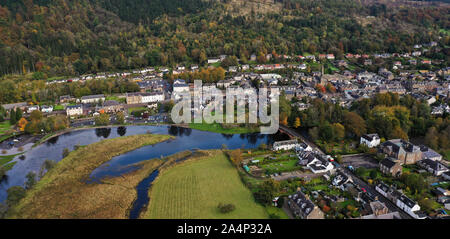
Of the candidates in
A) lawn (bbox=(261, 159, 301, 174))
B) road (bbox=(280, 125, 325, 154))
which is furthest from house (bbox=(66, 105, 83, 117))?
lawn (bbox=(261, 159, 301, 174))

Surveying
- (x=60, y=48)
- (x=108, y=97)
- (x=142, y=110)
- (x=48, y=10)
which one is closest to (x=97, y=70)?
(x=60, y=48)

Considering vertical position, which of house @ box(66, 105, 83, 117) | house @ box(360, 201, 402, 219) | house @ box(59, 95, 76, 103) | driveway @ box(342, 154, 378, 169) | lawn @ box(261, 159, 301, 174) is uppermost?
house @ box(59, 95, 76, 103)

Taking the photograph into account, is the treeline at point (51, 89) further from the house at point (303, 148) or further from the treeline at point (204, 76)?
the house at point (303, 148)

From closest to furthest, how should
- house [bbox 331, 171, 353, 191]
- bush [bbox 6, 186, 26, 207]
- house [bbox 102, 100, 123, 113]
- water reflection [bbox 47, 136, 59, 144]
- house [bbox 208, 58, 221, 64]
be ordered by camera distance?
bush [bbox 6, 186, 26, 207] < house [bbox 331, 171, 353, 191] < water reflection [bbox 47, 136, 59, 144] < house [bbox 102, 100, 123, 113] < house [bbox 208, 58, 221, 64]

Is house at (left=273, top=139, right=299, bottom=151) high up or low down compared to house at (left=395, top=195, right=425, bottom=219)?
up

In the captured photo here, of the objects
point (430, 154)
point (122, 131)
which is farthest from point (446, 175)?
point (122, 131)

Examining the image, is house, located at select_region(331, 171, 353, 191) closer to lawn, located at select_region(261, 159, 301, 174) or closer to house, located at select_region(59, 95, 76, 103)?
lawn, located at select_region(261, 159, 301, 174)

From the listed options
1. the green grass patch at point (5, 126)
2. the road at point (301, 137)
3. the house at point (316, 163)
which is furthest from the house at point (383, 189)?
the green grass patch at point (5, 126)
